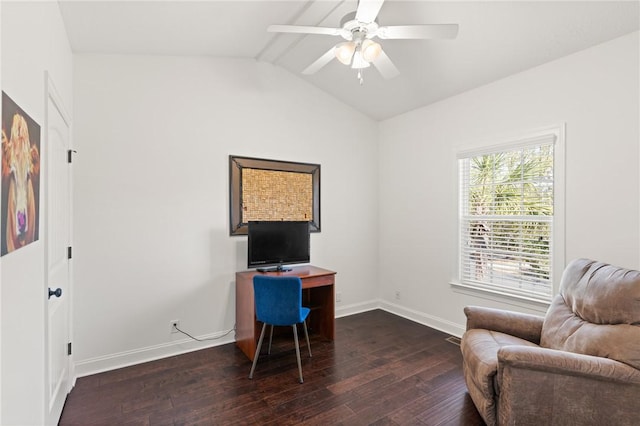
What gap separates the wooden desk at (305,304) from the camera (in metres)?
3.07

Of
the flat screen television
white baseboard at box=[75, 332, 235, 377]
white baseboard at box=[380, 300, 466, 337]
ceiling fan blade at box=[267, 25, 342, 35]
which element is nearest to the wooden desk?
the flat screen television

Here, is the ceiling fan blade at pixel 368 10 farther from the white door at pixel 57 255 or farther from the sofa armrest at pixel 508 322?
the sofa armrest at pixel 508 322

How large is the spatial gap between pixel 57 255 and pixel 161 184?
3.52ft

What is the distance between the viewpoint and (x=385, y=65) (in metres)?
2.42

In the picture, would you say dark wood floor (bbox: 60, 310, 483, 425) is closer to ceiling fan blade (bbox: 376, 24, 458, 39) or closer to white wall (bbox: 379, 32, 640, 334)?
white wall (bbox: 379, 32, 640, 334)

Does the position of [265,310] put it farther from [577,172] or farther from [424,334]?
[577,172]

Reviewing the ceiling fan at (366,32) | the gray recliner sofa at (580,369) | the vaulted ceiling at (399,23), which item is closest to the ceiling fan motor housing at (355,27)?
the ceiling fan at (366,32)

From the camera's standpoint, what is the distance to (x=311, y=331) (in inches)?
147

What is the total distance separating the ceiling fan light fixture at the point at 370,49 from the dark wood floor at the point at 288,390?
2.43 meters

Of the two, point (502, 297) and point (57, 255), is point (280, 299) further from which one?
point (502, 297)

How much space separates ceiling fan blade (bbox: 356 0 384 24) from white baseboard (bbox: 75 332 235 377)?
10.2ft

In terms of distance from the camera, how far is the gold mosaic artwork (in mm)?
3562

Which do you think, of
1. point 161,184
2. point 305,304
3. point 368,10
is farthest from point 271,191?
point 368,10

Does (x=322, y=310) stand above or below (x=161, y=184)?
below
